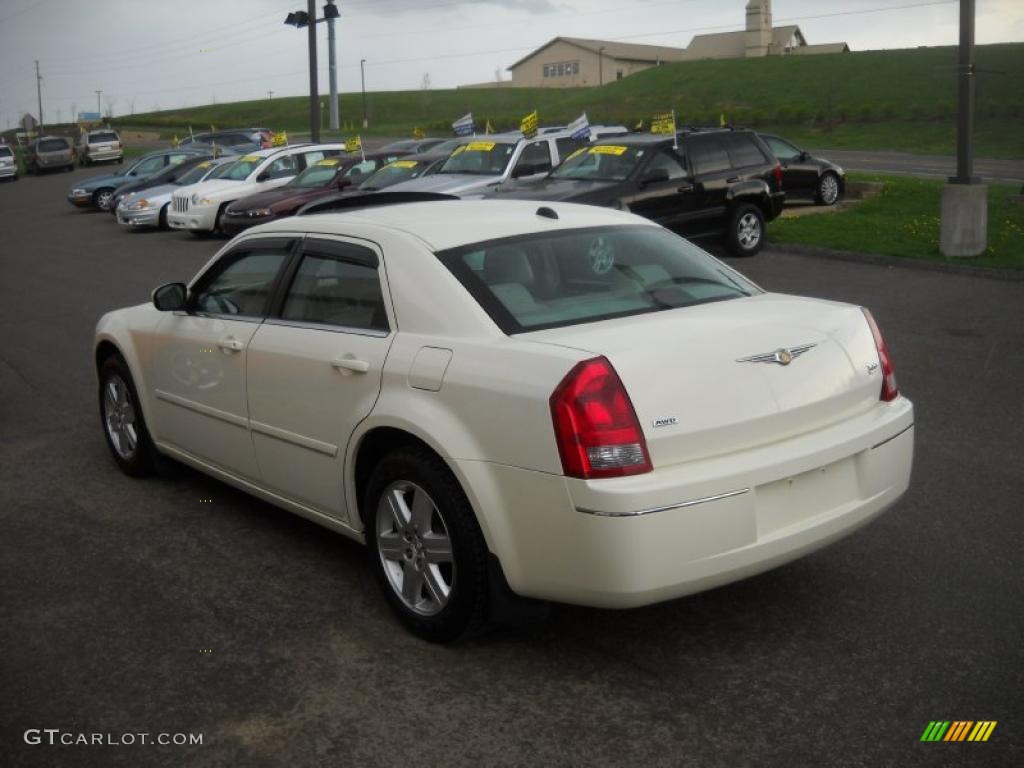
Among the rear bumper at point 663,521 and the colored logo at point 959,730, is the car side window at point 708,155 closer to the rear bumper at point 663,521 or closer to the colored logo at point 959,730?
the rear bumper at point 663,521

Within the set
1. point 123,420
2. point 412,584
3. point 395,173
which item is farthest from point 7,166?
point 412,584

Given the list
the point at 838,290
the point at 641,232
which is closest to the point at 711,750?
the point at 641,232

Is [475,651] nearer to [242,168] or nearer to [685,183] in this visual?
[685,183]

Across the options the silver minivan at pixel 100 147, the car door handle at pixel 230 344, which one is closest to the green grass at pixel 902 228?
the car door handle at pixel 230 344

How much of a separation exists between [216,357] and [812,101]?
199ft

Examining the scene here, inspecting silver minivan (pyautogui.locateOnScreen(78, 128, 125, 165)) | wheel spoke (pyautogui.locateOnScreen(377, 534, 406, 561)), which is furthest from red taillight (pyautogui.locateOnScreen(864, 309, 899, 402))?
silver minivan (pyautogui.locateOnScreen(78, 128, 125, 165))

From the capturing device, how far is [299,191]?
22.0 meters

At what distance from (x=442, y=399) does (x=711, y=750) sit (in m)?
1.50

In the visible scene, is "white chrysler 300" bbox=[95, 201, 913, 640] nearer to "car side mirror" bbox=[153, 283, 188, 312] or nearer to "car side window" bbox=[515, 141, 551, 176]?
"car side mirror" bbox=[153, 283, 188, 312]

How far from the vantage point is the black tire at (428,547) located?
4.20 m

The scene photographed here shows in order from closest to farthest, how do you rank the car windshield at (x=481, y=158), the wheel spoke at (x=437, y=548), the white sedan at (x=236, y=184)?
the wheel spoke at (x=437, y=548) < the car windshield at (x=481, y=158) < the white sedan at (x=236, y=184)

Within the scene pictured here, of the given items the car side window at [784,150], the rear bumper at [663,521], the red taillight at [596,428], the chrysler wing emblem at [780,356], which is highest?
the car side window at [784,150]

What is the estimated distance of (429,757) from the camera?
3.61m

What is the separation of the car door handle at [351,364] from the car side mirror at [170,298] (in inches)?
62.6
